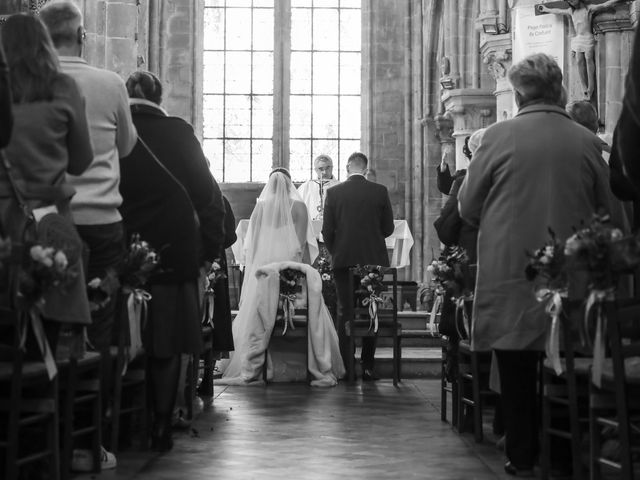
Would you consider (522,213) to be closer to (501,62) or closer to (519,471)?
(519,471)

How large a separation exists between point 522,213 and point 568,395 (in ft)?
2.71

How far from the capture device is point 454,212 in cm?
831

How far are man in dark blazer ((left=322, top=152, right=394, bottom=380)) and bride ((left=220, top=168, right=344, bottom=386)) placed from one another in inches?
11.6

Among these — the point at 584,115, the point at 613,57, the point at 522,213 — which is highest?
the point at 613,57

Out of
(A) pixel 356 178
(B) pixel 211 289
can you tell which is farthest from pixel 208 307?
(A) pixel 356 178

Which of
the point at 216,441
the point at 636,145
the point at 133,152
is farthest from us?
the point at 216,441

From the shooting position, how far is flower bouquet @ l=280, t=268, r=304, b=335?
11578 millimetres

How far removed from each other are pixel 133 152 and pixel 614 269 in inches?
103

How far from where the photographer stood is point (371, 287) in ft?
39.1

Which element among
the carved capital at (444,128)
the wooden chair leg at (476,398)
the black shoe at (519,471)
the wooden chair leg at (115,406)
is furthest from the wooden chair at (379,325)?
the carved capital at (444,128)

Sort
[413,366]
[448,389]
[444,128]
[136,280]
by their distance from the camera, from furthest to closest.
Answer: [444,128] < [413,366] < [448,389] < [136,280]

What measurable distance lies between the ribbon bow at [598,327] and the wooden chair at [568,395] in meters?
0.17

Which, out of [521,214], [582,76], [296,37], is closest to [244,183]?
[296,37]

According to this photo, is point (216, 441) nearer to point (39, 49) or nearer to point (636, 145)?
point (39, 49)
